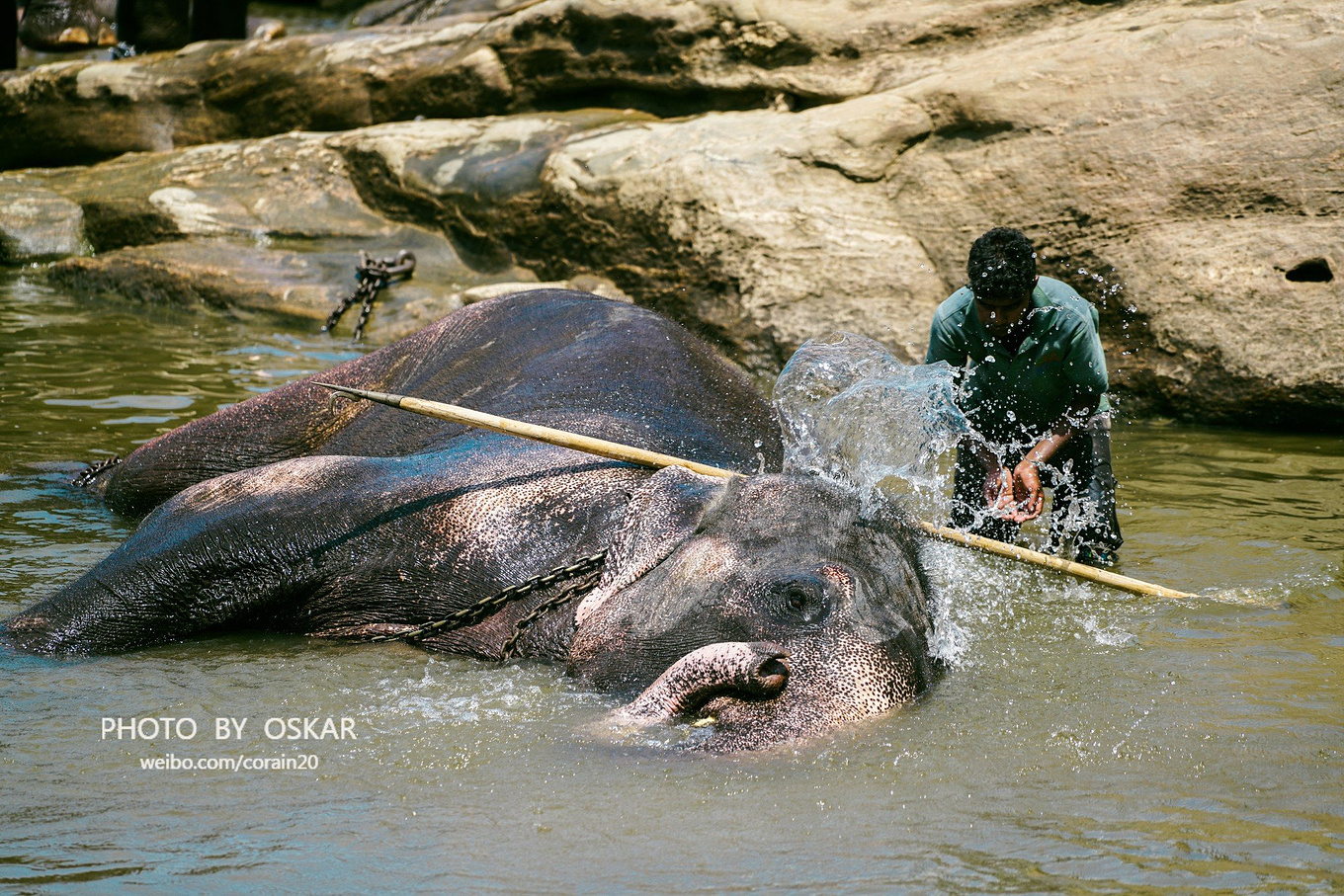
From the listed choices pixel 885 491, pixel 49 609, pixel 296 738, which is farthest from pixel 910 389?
pixel 49 609

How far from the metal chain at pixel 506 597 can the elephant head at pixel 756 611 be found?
0.07 m

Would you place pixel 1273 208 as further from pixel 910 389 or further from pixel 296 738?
pixel 296 738

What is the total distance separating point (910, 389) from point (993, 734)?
68.2 inches

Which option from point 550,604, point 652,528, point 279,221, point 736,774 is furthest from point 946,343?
point 279,221

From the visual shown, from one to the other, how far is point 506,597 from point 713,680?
99 centimetres

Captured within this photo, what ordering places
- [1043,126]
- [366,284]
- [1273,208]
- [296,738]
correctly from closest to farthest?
[296,738], [1273,208], [1043,126], [366,284]

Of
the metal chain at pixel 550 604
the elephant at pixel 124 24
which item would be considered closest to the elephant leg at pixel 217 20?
the elephant at pixel 124 24

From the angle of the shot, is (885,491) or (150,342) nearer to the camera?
(885,491)

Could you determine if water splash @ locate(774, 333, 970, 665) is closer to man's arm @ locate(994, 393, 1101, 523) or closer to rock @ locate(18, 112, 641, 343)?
man's arm @ locate(994, 393, 1101, 523)

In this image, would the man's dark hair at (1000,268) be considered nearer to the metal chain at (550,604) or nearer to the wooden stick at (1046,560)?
the wooden stick at (1046,560)

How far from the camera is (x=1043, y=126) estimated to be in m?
9.30

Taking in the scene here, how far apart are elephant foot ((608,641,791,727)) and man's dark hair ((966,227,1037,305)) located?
8.02 feet

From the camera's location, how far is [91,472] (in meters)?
6.41

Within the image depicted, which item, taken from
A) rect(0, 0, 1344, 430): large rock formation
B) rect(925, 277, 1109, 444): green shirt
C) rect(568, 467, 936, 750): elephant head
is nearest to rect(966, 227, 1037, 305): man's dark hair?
rect(925, 277, 1109, 444): green shirt
